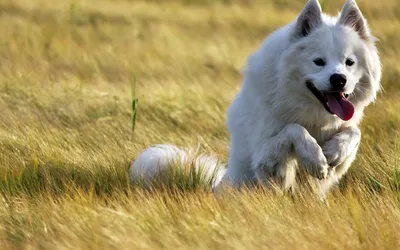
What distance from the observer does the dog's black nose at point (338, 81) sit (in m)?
5.04

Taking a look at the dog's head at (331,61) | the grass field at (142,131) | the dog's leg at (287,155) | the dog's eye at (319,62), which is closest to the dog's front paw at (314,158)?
the dog's leg at (287,155)

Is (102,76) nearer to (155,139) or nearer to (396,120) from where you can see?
(155,139)

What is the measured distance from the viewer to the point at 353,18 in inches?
213

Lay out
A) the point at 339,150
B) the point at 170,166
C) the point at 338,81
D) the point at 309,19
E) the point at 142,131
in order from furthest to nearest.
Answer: the point at 142,131, the point at 170,166, the point at 309,19, the point at 339,150, the point at 338,81

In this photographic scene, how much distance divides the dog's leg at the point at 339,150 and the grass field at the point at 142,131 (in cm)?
13

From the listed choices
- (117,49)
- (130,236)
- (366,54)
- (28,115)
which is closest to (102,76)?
(117,49)

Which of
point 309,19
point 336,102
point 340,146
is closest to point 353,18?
point 309,19

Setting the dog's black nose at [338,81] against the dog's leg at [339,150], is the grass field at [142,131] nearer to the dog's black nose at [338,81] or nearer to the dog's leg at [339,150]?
the dog's leg at [339,150]

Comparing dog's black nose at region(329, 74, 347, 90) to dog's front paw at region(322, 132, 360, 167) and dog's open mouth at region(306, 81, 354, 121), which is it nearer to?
dog's open mouth at region(306, 81, 354, 121)

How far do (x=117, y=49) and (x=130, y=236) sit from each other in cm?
739

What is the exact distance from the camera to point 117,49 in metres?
11.4

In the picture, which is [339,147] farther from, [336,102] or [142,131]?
[142,131]

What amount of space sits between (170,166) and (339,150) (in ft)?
3.56

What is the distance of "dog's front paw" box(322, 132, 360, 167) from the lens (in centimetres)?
518
